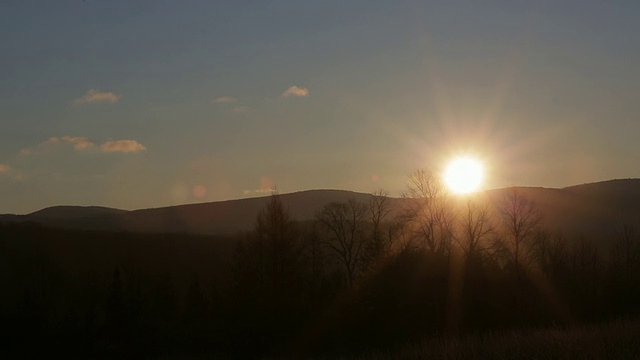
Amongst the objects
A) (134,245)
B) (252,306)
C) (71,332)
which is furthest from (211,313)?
(134,245)

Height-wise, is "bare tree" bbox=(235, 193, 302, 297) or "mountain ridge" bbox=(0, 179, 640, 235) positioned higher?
"mountain ridge" bbox=(0, 179, 640, 235)

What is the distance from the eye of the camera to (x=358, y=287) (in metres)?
42.4

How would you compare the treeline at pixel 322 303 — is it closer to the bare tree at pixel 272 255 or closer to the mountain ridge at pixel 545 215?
the bare tree at pixel 272 255

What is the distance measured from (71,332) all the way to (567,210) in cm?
14652

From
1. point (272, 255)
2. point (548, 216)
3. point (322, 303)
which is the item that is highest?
point (548, 216)

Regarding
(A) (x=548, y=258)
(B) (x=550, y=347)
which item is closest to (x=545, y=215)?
(A) (x=548, y=258)

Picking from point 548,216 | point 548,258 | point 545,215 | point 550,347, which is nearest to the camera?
point 550,347

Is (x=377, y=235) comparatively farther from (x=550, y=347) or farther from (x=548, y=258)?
(x=550, y=347)

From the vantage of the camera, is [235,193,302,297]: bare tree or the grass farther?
[235,193,302,297]: bare tree

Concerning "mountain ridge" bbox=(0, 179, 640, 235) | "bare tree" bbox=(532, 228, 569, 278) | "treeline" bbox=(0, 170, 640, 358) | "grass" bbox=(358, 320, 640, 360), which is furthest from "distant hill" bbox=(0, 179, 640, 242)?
"grass" bbox=(358, 320, 640, 360)

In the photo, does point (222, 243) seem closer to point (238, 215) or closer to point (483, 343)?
point (238, 215)

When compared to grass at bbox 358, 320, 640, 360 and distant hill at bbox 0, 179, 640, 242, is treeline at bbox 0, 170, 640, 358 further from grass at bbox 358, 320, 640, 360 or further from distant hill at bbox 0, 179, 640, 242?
distant hill at bbox 0, 179, 640, 242

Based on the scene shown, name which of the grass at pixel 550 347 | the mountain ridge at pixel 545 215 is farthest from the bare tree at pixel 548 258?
the mountain ridge at pixel 545 215

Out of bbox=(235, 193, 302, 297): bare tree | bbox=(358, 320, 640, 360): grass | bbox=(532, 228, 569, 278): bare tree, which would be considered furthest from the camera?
bbox=(532, 228, 569, 278): bare tree
